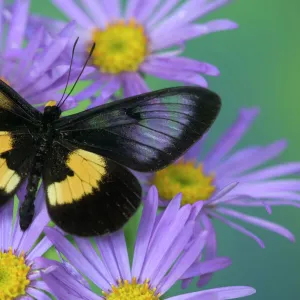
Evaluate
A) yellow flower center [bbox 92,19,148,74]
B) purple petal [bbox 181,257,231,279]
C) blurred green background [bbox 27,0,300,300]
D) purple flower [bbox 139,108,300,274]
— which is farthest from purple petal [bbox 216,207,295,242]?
blurred green background [bbox 27,0,300,300]

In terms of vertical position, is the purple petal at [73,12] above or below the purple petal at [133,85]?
above

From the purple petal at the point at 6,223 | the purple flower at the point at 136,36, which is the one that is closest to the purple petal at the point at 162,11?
the purple flower at the point at 136,36

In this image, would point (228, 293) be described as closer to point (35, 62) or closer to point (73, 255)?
point (73, 255)

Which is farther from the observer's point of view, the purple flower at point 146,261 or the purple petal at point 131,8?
the purple petal at point 131,8

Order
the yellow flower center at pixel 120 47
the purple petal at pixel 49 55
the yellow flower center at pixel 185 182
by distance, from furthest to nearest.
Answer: the yellow flower center at pixel 120 47 → the yellow flower center at pixel 185 182 → the purple petal at pixel 49 55

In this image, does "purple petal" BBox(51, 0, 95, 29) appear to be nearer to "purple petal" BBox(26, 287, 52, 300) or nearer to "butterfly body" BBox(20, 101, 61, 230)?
"butterfly body" BBox(20, 101, 61, 230)

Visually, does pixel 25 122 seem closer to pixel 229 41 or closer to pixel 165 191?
pixel 165 191

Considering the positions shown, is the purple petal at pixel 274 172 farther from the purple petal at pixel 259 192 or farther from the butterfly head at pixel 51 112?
the butterfly head at pixel 51 112
